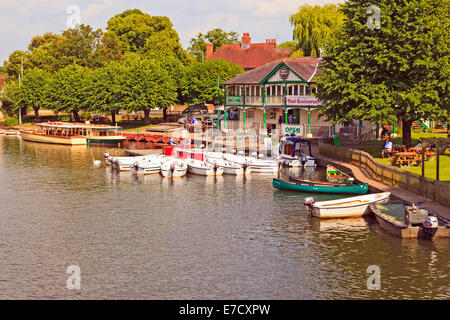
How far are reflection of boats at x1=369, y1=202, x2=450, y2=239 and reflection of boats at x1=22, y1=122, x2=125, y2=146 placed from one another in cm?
6192

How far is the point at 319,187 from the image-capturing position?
46000 mm

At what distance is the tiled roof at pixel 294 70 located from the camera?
8038 centimetres

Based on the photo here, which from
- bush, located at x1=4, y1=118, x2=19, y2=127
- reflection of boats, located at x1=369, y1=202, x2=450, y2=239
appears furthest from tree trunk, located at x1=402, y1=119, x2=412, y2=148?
bush, located at x1=4, y1=118, x2=19, y2=127

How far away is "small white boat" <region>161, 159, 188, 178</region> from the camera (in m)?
56.5

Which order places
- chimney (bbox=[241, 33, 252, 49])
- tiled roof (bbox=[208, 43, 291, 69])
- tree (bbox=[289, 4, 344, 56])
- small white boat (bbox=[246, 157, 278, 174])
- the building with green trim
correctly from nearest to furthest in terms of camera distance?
small white boat (bbox=[246, 157, 278, 174]) → the building with green trim → tree (bbox=[289, 4, 344, 56]) → tiled roof (bbox=[208, 43, 291, 69]) → chimney (bbox=[241, 33, 252, 49])

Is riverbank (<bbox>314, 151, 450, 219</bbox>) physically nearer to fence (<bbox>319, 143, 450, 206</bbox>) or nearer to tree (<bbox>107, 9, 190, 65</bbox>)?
fence (<bbox>319, 143, 450, 206</bbox>)

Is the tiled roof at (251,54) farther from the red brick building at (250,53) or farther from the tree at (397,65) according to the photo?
the tree at (397,65)

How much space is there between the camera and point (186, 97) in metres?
111

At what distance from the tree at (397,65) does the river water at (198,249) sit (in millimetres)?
11839

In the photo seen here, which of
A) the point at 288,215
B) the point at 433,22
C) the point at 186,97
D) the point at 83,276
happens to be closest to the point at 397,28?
the point at 433,22

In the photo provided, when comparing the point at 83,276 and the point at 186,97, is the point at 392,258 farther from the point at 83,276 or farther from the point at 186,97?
the point at 186,97

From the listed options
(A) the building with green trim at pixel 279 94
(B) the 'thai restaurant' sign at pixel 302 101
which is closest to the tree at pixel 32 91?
(A) the building with green trim at pixel 279 94

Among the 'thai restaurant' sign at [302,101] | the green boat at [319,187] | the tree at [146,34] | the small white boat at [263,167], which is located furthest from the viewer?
the tree at [146,34]
